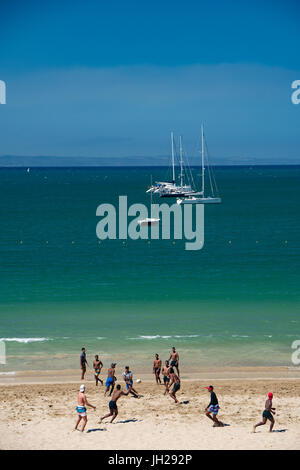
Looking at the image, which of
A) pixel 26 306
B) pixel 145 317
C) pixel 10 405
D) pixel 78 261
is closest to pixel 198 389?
pixel 10 405

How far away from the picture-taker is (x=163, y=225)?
7425cm

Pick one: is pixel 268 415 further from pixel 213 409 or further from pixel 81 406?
pixel 81 406

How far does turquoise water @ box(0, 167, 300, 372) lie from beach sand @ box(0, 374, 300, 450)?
3.71 metres

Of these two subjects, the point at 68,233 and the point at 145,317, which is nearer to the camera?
the point at 145,317

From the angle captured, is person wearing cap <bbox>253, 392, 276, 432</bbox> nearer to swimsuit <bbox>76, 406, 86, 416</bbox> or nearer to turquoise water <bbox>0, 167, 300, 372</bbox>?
swimsuit <bbox>76, 406, 86, 416</bbox>

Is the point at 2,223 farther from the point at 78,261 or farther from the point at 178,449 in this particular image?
the point at 178,449

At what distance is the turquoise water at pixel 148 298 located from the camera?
27.6m

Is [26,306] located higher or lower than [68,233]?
lower

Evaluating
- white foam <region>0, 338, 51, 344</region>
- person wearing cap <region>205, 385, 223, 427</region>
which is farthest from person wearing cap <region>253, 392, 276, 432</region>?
white foam <region>0, 338, 51, 344</region>

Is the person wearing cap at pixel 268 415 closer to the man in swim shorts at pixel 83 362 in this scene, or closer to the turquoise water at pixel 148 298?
the man in swim shorts at pixel 83 362

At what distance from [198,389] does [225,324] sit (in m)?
10.4

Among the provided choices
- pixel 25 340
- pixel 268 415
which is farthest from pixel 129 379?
pixel 25 340
